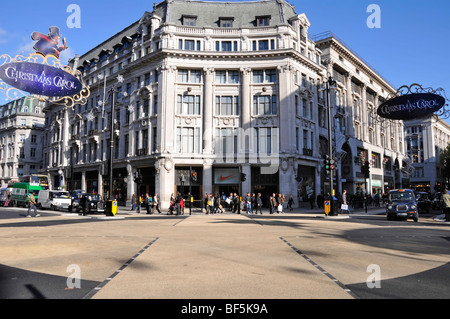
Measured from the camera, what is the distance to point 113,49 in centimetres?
4581

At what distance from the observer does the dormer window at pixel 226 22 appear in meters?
37.1

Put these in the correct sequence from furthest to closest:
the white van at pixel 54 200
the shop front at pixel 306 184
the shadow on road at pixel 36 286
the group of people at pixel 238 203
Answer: the shop front at pixel 306 184, the white van at pixel 54 200, the group of people at pixel 238 203, the shadow on road at pixel 36 286

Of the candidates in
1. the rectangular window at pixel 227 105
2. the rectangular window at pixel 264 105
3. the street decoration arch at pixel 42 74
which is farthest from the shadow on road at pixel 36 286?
the rectangular window at pixel 264 105

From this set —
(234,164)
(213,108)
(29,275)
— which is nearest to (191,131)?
(213,108)

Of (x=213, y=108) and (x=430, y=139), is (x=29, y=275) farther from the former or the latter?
(x=430, y=139)

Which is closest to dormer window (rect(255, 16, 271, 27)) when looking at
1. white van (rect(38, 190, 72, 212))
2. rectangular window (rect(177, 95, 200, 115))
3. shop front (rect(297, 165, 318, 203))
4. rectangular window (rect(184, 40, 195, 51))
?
rectangular window (rect(184, 40, 195, 51))

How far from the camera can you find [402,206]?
1895 centimetres

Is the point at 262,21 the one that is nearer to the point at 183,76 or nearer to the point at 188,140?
the point at 183,76

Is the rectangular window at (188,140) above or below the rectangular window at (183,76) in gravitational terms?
below

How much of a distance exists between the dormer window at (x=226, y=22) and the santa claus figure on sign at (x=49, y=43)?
22.8 metres

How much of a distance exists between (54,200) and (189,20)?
24.7 metres

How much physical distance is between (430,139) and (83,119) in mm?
81376

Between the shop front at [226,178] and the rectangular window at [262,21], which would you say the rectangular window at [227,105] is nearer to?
the shop front at [226,178]

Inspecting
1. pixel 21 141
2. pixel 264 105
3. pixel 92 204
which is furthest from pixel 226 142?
pixel 21 141
